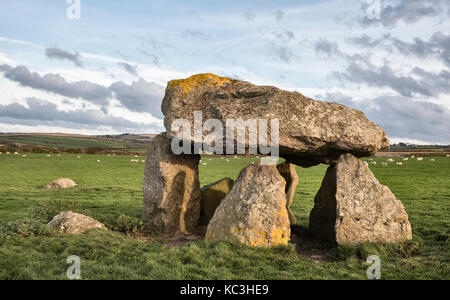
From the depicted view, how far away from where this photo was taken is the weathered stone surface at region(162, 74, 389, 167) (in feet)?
35.8

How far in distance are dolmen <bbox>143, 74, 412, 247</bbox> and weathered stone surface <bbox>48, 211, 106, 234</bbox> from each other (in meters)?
2.35

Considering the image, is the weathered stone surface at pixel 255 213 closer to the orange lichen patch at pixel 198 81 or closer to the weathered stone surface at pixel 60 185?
the orange lichen patch at pixel 198 81

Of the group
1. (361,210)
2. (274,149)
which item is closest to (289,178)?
(274,149)

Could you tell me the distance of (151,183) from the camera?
1335 cm

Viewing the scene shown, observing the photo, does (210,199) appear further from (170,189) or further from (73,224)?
(73,224)

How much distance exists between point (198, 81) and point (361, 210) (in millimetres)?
6648

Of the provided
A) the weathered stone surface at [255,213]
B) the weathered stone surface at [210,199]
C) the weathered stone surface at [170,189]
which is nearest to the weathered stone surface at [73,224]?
the weathered stone surface at [170,189]

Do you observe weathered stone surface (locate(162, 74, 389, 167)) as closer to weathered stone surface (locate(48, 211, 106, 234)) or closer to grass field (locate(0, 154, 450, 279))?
grass field (locate(0, 154, 450, 279))

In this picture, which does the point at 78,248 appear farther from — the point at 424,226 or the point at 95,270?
the point at 424,226

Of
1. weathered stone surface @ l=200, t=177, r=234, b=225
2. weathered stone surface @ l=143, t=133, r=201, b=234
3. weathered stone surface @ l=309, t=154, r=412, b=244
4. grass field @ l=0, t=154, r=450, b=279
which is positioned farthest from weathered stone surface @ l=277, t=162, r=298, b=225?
weathered stone surface @ l=143, t=133, r=201, b=234

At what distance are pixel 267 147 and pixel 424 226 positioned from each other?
280 inches

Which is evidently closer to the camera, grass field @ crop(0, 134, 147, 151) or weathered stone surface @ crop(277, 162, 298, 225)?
weathered stone surface @ crop(277, 162, 298, 225)

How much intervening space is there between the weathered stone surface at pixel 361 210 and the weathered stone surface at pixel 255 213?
5.60ft
